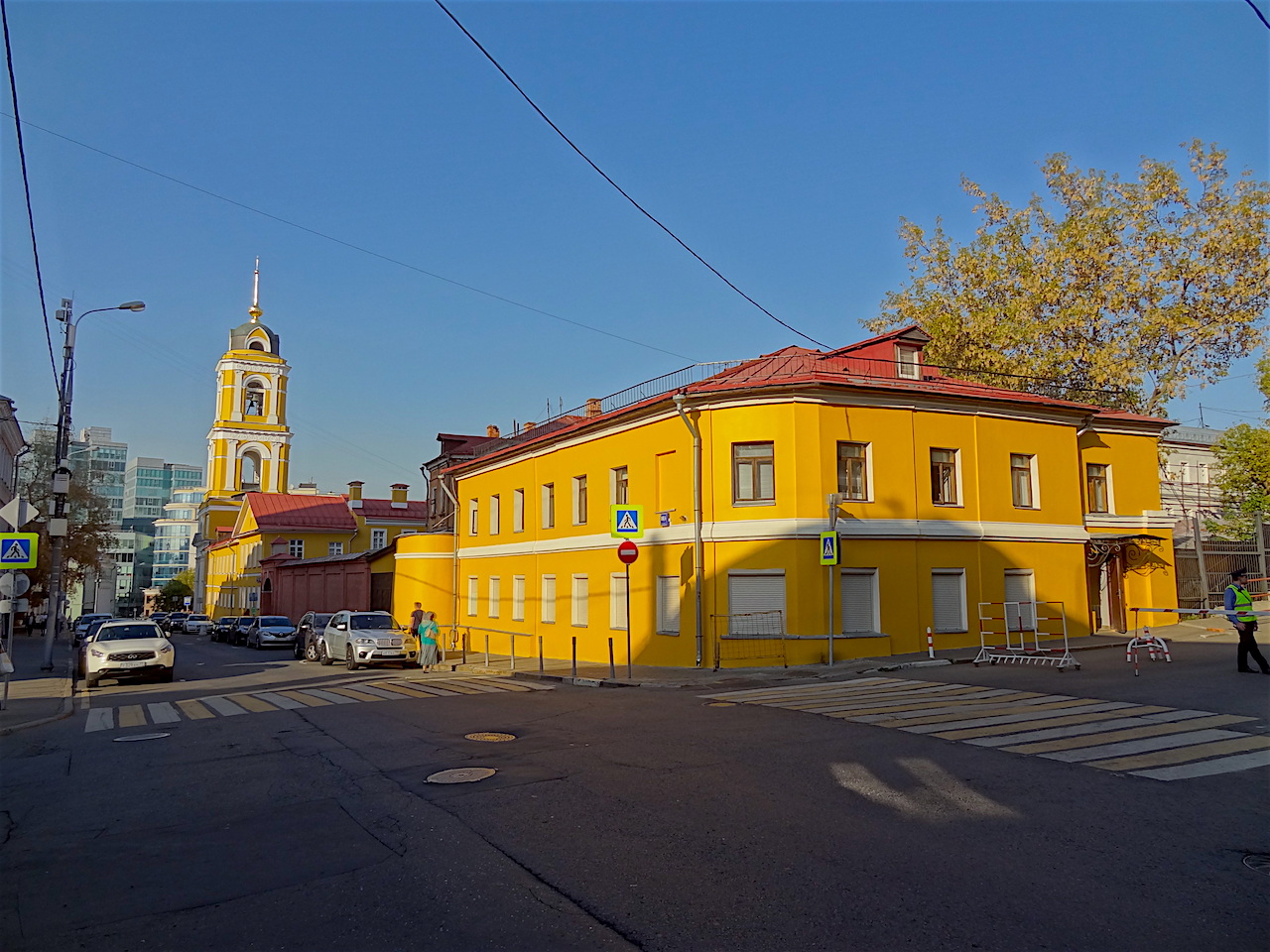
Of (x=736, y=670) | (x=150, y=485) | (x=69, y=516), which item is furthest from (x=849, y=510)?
(x=150, y=485)

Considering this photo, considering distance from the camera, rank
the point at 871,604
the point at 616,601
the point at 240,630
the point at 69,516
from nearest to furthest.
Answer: the point at 871,604
the point at 616,601
the point at 240,630
the point at 69,516

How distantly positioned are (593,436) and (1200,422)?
138 feet

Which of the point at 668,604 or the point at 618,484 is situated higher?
the point at 618,484

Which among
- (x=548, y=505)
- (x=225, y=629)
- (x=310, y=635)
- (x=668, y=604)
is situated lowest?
(x=225, y=629)

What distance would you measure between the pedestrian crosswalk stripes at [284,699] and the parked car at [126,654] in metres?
4.18

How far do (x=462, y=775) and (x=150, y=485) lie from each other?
614ft

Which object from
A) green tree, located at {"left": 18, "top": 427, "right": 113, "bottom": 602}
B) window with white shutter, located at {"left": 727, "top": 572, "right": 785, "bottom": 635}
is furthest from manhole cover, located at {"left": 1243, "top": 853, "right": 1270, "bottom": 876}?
green tree, located at {"left": 18, "top": 427, "right": 113, "bottom": 602}

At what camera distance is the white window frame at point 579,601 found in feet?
86.2

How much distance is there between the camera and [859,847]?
19.8 ft

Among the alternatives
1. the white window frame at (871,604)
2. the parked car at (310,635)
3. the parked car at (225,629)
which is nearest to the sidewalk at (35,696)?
the parked car at (310,635)

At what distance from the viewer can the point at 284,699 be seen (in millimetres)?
15992

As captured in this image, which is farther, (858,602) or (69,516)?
(69,516)

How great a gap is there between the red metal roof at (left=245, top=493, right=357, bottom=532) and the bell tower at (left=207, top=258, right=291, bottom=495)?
9238mm

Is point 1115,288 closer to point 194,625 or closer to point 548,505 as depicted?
point 548,505
